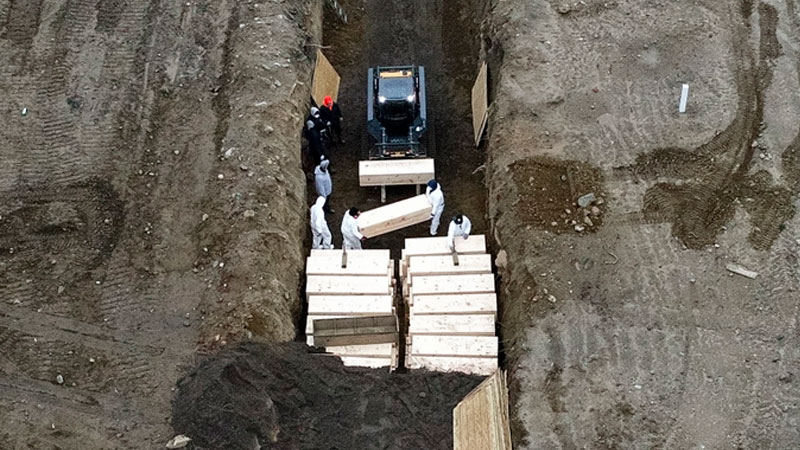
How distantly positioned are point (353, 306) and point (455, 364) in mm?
2047

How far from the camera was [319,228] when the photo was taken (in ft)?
41.2

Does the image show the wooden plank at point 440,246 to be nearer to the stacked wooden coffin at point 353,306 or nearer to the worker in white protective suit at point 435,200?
the stacked wooden coffin at point 353,306

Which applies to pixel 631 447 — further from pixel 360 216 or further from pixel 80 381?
pixel 80 381

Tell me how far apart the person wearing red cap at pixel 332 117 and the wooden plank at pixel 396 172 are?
48.9 inches

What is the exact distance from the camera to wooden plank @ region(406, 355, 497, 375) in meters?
10.8

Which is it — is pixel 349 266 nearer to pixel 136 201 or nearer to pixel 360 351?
pixel 360 351

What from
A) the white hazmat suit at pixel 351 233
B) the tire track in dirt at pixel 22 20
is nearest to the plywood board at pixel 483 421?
the white hazmat suit at pixel 351 233


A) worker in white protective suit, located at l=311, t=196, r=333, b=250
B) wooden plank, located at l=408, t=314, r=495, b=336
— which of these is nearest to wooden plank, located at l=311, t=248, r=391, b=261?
worker in white protective suit, located at l=311, t=196, r=333, b=250

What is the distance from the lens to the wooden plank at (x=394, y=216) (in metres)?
13.0

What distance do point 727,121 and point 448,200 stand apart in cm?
565

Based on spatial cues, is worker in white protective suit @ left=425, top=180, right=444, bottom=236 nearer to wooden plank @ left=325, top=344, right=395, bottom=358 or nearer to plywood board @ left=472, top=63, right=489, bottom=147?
plywood board @ left=472, top=63, right=489, bottom=147

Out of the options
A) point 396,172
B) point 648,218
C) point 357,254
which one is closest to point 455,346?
point 357,254

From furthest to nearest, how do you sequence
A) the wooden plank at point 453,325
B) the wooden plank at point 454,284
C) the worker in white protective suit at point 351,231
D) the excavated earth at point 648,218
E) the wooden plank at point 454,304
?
the worker in white protective suit at point 351,231, the wooden plank at point 454,284, the wooden plank at point 454,304, the wooden plank at point 453,325, the excavated earth at point 648,218

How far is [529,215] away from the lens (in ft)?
39.8
